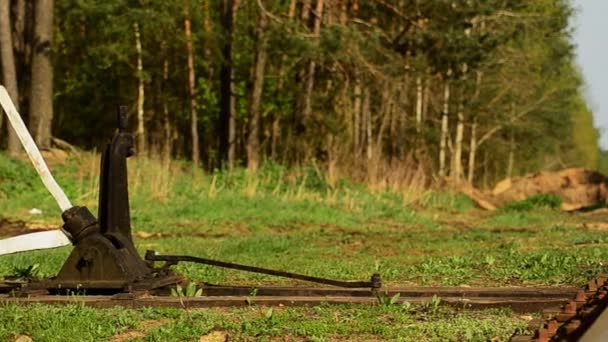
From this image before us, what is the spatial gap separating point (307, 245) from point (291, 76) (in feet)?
78.6

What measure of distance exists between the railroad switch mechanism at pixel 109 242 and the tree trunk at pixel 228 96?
68.7ft

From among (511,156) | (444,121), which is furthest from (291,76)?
(511,156)

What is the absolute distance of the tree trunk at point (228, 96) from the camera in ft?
99.6

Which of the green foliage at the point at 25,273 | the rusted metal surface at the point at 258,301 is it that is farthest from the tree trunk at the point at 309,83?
the rusted metal surface at the point at 258,301

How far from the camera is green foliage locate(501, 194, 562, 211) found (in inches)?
1048

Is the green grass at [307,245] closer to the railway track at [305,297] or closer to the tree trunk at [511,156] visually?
the railway track at [305,297]

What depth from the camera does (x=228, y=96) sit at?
31531mm

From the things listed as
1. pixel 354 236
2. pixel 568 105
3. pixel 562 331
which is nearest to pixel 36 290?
pixel 562 331

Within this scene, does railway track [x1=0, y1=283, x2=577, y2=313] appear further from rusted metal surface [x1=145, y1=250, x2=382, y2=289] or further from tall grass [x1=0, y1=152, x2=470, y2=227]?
tall grass [x1=0, y1=152, x2=470, y2=227]

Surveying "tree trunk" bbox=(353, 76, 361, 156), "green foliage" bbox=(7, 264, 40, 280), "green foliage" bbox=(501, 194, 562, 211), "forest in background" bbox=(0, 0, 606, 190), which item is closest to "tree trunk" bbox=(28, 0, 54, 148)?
"forest in background" bbox=(0, 0, 606, 190)

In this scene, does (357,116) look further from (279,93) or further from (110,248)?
(110,248)

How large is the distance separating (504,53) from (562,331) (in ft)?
101

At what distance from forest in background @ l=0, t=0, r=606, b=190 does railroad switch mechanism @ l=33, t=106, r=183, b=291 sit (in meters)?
16.3

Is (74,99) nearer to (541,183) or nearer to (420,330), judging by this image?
(541,183)
